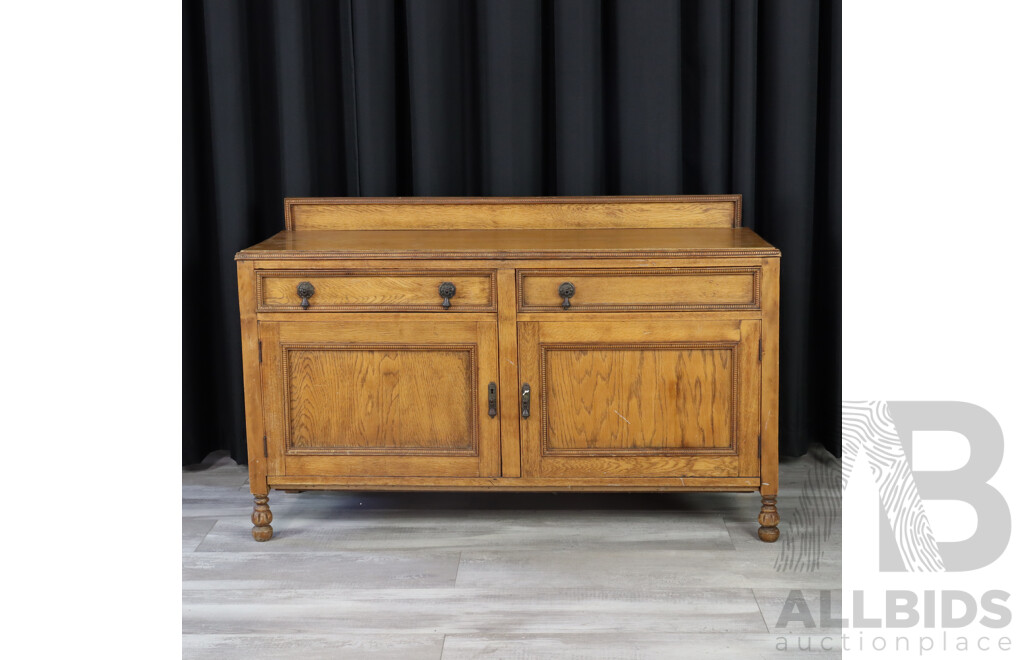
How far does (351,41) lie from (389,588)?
60.5 inches

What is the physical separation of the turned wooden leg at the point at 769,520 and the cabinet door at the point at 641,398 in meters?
0.09

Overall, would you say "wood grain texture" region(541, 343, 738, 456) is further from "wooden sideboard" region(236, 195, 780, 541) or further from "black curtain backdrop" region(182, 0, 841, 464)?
"black curtain backdrop" region(182, 0, 841, 464)

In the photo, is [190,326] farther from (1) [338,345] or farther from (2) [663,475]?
(2) [663,475]

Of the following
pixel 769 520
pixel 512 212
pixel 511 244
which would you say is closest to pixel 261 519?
pixel 511 244

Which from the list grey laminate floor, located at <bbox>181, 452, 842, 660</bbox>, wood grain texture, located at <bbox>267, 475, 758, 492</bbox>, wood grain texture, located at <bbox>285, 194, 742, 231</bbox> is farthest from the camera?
wood grain texture, located at <bbox>285, 194, 742, 231</bbox>

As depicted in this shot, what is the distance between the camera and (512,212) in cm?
270

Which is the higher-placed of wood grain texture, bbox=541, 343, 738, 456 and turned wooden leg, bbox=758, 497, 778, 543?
wood grain texture, bbox=541, 343, 738, 456

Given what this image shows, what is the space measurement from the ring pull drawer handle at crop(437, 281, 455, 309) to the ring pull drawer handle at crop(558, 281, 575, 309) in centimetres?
25

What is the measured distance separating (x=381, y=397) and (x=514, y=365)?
0.34 m

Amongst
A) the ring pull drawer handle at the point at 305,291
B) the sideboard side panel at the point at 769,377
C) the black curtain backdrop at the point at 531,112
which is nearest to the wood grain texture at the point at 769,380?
the sideboard side panel at the point at 769,377

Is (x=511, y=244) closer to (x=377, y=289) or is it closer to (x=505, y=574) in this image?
(x=377, y=289)

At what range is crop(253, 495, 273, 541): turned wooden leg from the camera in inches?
96.7

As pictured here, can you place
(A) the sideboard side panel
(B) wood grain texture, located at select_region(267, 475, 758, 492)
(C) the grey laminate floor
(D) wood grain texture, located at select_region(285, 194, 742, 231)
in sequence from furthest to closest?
(D) wood grain texture, located at select_region(285, 194, 742, 231) < (B) wood grain texture, located at select_region(267, 475, 758, 492) < (A) the sideboard side panel < (C) the grey laminate floor

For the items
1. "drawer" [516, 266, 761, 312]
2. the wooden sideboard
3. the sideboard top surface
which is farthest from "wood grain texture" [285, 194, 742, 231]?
"drawer" [516, 266, 761, 312]
